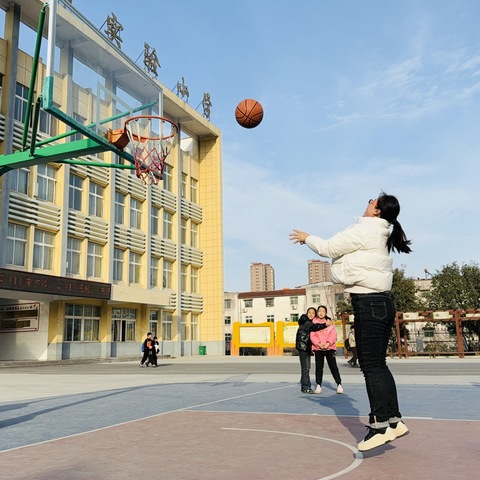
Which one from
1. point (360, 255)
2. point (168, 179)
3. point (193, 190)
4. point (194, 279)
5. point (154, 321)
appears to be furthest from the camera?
point (193, 190)

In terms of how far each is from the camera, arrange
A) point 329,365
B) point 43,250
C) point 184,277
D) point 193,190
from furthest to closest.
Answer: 1. point 193,190
2. point 184,277
3. point 43,250
4. point 329,365

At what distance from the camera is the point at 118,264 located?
3472 centimetres

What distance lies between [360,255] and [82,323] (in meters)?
28.8

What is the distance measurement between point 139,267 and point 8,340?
10322 mm

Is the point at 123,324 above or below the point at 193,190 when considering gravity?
below

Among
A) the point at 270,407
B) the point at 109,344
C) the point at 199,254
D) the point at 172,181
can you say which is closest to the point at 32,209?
the point at 109,344

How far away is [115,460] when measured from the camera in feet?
14.3

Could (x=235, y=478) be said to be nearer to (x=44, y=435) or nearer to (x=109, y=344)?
(x=44, y=435)

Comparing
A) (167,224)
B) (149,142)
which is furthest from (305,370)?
(167,224)

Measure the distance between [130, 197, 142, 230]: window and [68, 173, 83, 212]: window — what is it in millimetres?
5373

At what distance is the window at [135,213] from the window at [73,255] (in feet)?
19.1

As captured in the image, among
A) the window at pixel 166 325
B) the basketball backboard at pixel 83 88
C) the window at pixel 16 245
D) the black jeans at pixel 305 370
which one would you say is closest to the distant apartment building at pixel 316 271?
the window at pixel 166 325

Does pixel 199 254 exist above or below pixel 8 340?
above

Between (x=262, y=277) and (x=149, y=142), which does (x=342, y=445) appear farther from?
(x=262, y=277)
